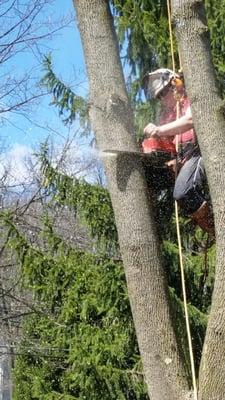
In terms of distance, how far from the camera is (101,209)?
18.9 ft

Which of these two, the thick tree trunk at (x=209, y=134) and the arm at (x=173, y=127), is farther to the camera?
the arm at (x=173, y=127)

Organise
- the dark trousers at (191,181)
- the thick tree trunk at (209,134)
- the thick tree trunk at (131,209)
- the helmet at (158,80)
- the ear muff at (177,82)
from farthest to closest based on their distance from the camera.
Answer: the helmet at (158,80) < the ear muff at (177,82) < the dark trousers at (191,181) < the thick tree trunk at (131,209) < the thick tree trunk at (209,134)

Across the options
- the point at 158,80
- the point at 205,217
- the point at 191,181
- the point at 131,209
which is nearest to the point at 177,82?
the point at 158,80

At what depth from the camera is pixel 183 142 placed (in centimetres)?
330

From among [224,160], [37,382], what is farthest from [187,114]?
[37,382]

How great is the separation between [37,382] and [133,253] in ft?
17.1

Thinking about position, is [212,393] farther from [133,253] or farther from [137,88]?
[137,88]

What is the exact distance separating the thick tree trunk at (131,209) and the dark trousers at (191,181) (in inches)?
10.8

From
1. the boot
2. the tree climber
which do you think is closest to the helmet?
the tree climber

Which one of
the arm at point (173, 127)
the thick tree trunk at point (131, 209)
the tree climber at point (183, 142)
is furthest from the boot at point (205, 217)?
the thick tree trunk at point (131, 209)

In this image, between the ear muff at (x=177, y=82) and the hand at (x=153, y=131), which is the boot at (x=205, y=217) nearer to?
the hand at (x=153, y=131)

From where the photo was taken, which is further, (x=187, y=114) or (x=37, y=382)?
(x=37, y=382)

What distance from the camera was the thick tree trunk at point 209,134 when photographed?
8.69 ft

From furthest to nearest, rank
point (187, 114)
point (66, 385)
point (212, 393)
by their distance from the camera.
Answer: point (66, 385), point (187, 114), point (212, 393)
